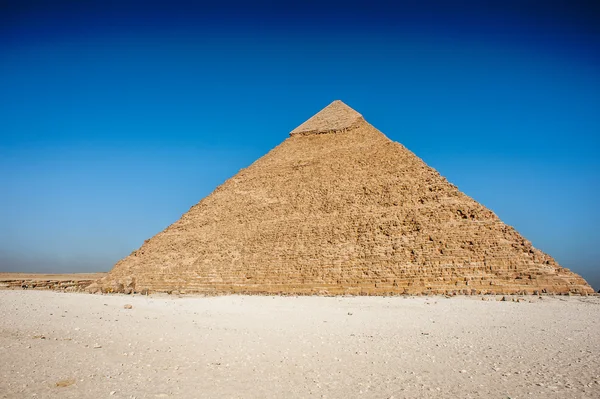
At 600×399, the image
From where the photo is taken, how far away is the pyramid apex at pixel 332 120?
32647 millimetres

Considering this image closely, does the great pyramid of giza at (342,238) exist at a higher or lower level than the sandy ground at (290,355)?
higher

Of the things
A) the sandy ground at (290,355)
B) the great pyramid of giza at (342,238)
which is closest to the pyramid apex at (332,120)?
the great pyramid of giza at (342,238)

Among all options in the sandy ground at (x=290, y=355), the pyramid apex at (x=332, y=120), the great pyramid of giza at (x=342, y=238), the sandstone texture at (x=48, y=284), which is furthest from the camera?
the pyramid apex at (x=332, y=120)

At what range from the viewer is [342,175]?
1064 inches

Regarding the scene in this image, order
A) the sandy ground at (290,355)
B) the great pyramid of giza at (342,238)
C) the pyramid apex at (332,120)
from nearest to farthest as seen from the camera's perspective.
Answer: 1. the sandy ground at (290,355)
2. the great pyramid of giza at (342,238)
3. the pyramid apex at (332,120)

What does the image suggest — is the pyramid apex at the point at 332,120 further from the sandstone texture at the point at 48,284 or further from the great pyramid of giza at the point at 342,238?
the sandstone texture at the point at 48,284

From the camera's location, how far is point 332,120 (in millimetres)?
33969

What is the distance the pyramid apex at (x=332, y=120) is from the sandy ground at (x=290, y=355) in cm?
2306

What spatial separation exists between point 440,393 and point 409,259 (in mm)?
15318

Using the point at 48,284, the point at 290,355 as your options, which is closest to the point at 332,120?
the point at 48,284

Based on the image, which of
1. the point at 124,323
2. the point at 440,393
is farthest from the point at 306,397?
the point at 124,323

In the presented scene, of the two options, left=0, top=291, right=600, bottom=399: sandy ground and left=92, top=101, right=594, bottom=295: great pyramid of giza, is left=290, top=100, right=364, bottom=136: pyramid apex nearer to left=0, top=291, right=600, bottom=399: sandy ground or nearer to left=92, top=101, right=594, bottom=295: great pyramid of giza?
left=92, top=101, right=594, bottom=295: great pyramid of giza

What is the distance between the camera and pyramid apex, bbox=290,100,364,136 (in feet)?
107

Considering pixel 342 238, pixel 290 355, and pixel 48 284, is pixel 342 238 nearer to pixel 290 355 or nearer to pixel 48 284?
pixel 290 355
